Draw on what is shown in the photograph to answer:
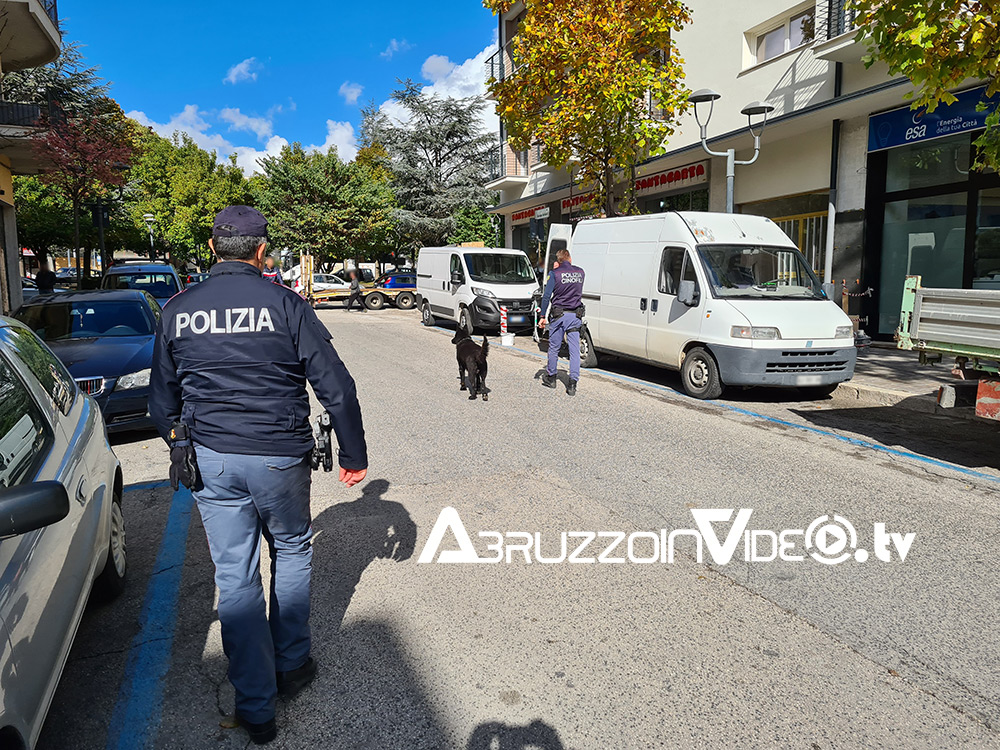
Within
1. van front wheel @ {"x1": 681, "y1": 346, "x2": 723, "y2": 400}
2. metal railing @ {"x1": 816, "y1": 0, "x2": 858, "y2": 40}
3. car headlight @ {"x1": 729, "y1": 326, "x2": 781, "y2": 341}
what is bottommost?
van front wheel @ {"x1": 681, "y1": 346, "x2": 723, "y2": 400}

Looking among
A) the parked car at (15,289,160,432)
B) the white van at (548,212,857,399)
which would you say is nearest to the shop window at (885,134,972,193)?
the white van at (548,212,857,399)

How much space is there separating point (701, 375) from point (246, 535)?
7.80 metres

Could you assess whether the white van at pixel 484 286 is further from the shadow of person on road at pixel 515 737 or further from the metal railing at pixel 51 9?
the shadow of person on road at pixel 515 737

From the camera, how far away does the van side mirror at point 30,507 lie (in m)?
1.68

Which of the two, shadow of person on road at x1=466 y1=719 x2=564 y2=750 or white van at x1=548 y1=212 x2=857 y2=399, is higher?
white van at x1=548 y1=212 x2=857 y2=399

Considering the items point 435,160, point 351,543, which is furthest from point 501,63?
point 351,543

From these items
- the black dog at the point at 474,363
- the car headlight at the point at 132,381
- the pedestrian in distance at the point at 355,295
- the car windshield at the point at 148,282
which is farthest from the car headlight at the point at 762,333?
the pedestrian in distance at the point at 355,295

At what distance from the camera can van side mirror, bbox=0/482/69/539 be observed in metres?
1.68

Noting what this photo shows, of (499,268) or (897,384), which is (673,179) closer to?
(499,268)

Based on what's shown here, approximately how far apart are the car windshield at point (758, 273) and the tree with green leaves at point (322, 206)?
102ft

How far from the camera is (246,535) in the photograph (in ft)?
9.01

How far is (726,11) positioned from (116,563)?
59.1ft

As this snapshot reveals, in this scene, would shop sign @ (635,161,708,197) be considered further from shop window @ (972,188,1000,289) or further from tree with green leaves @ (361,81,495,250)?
tree with green leaves @ (361,81,495,250)

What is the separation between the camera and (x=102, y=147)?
61.9ft
